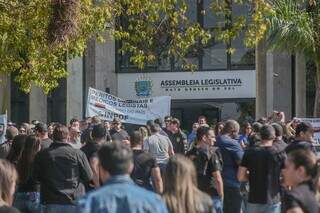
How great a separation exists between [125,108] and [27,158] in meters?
12.3

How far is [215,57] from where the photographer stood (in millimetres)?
28859

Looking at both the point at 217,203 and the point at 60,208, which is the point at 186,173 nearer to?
the point at 60,208

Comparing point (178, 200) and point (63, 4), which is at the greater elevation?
point (63, 4)

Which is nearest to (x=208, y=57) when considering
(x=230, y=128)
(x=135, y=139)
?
(x=230, y=128)

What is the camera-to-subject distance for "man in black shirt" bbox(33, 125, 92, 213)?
880 cm

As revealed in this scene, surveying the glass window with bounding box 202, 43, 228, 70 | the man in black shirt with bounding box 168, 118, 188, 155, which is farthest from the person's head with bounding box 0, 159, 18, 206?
the glass window with bounding box 202, 43, 228, 70

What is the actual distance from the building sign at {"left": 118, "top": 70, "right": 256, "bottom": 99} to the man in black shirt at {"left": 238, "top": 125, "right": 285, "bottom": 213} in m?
18.9

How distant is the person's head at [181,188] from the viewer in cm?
580

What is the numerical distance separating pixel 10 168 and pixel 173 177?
1.26 m

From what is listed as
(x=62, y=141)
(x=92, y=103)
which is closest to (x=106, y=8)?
(x=62, y=141)

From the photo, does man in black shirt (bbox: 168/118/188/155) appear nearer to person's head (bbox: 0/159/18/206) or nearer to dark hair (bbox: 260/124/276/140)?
dark hair (bbox: 260/124/276/140)

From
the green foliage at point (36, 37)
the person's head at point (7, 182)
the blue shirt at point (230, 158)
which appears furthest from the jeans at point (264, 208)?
the green foliage at point (36, 37)

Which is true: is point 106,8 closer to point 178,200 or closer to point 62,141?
point 62,141

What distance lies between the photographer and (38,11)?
523 inches
